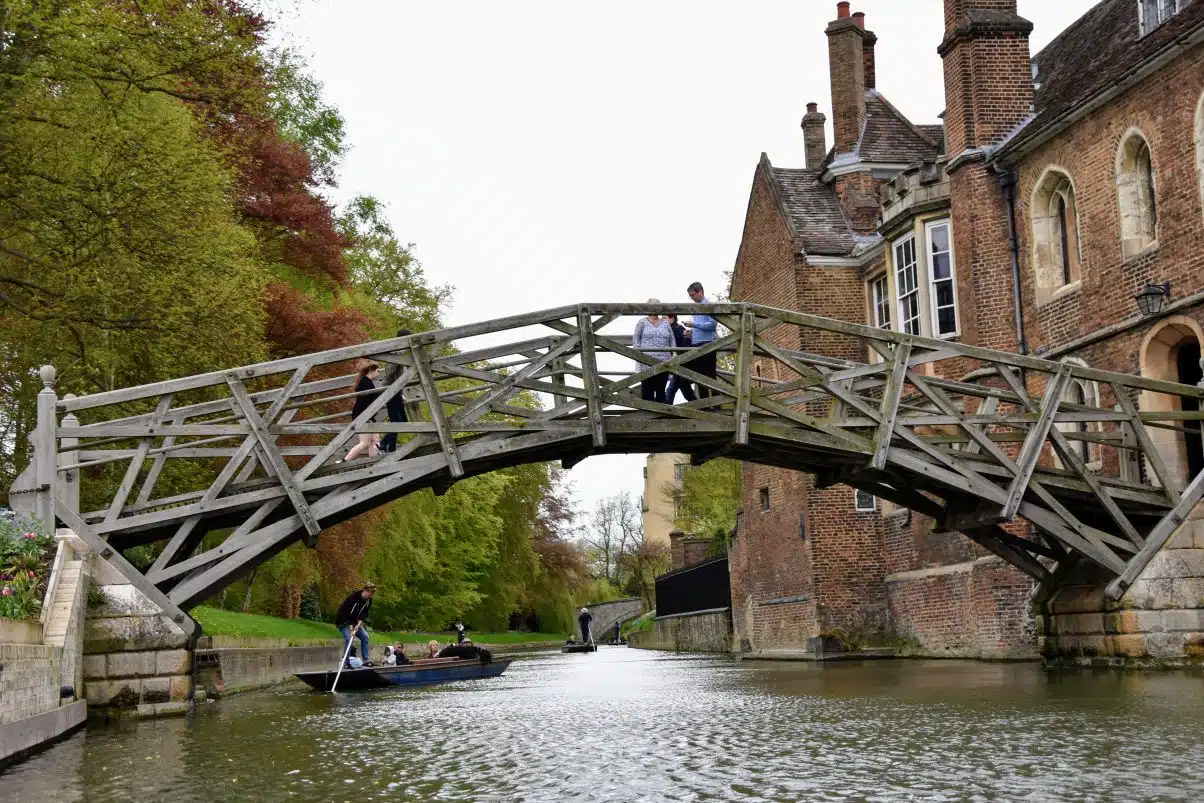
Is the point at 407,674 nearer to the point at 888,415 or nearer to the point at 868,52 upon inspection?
the point at 888,415

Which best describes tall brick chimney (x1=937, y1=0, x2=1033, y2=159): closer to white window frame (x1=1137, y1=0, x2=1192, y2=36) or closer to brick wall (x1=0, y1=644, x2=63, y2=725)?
white window frame (x1=1137, y1=0, x2=1192, y2=36)

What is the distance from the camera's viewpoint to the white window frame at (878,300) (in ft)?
93.2

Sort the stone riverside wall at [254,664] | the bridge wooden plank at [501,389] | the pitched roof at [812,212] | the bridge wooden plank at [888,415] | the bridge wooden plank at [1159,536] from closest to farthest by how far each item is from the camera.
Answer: the bridge wooden plank at [501,389], the bridge wooden plank at [888,415], the bridge wooden plank at [1159,536], the stone riverside wall at [254,664], the pitched roof at [812,212]

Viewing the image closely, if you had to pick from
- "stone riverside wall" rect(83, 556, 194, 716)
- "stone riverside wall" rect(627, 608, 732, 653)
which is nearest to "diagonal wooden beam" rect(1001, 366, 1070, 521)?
"stone riverside wall" rect(83, 556, 194, 716)

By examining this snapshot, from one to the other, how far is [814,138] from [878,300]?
6785mm

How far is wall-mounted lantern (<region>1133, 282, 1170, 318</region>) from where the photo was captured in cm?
1883

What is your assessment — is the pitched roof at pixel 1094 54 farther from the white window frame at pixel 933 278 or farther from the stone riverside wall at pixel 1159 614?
the stone riverside wall at pixel 1159 614

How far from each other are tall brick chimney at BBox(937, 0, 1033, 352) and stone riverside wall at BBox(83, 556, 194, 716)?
13609 mm

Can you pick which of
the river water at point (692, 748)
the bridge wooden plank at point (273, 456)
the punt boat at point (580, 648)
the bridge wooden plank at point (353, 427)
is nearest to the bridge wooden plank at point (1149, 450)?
the river water at point (692, 748)

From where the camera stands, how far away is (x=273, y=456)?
15.5m

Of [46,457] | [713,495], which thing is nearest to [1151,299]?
[46,457]

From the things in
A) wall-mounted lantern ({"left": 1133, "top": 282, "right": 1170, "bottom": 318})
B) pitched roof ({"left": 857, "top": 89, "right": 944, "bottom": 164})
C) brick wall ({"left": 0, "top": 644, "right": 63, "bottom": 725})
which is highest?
pitched roof ({"left": 857, "top": 89, "right": 944, "bottom": 164})

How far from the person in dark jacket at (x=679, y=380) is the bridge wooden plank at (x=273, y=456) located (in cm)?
429

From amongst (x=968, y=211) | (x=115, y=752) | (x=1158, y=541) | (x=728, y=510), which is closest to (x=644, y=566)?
(x=728, y=510)
